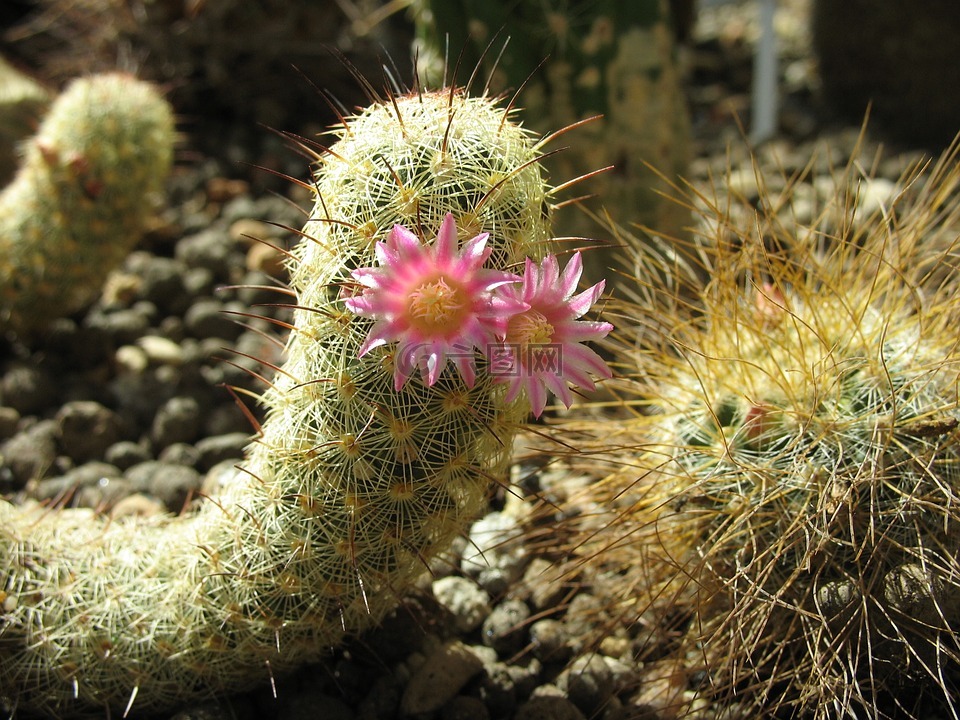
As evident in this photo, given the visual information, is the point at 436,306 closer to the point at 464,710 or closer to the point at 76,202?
the point at 464,710

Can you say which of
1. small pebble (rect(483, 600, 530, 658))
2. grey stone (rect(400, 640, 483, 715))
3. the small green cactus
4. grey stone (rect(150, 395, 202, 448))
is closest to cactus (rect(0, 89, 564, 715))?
grey stone (rect(400, 640, 483, 715))

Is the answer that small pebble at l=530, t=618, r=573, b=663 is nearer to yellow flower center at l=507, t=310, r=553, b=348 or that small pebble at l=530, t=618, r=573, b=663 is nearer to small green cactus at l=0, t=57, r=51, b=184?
yellow flower center at l=507, t=310, r=553, b=348

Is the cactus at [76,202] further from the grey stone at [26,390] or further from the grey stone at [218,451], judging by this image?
the grey stone at [218,451]

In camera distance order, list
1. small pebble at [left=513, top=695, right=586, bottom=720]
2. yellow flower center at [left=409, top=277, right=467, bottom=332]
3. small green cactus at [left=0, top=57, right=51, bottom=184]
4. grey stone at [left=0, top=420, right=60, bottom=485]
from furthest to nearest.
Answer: small green cactus at [left=0, top=57, right=51, bottom=184], grey stone at [left=0, top=420, right=60, bottom=485], small pebble at [left=513, top=695, right=586, bottom=720], yellow flower center at [left=409, top=277, right=467, bottom=332]

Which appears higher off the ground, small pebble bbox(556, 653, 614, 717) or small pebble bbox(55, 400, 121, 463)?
small pebble bbox(55, 400, 121, 463)

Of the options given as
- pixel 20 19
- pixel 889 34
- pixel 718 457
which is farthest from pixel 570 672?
pixel 20 19

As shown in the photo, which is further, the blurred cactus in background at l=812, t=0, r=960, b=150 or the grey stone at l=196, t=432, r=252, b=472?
the blurred cactus in background at l=812, t=0, r=960, b=150
